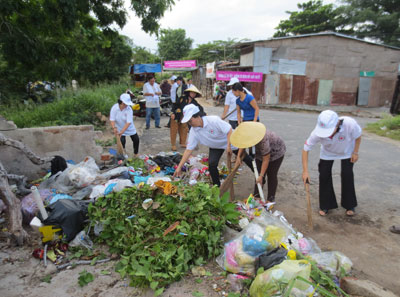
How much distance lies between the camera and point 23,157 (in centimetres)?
435

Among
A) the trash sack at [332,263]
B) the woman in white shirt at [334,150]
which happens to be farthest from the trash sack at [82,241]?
the woman in white shirt at [334,150]

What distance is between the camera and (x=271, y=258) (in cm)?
221

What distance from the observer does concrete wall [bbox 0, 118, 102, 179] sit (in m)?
4.28

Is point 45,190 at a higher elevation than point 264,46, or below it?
below

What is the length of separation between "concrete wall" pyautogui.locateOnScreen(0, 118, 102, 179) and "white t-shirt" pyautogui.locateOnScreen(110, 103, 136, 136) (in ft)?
1.52

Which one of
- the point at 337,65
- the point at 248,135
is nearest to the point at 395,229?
the point at 248,135

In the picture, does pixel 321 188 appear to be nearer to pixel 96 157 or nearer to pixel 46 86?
pixel 96 157

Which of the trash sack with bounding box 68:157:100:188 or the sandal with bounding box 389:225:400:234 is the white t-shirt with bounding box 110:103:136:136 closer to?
the trash sack with bounding box 68:157:100:188

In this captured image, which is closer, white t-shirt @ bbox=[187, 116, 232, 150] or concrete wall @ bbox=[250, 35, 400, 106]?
white t-shirt @ bbox=[187, 116, 232, 150]

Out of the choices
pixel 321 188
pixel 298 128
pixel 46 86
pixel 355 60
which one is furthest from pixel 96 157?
pixel 355 60

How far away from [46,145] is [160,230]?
10.8ft

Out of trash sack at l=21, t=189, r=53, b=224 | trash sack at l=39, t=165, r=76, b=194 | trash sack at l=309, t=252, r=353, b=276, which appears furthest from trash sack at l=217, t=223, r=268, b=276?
trash sack at l=39, t=165, r=76, b=194

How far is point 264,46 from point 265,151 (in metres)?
Result: 15.2

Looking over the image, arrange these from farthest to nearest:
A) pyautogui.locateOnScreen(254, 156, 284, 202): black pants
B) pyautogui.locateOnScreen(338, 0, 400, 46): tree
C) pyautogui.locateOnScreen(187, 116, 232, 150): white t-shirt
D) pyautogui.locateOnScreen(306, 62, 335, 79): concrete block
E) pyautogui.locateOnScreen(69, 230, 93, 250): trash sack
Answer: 1. pyautogui.locateOnScreen(338, 0, 400, 46): tree
2. pyautogui.locateOnScreen(306, 62, 335, 79): concrete block
3. pyautogui.locateOnScreen(187, 116, 232, 150): white t-shirt
4. pyautogui.locateOnScreen(254, 156, 284, 202): black pants
5. pyautogui.locateOnScreen(69, 230, 93, 250): trash sack
